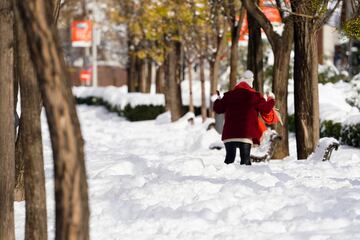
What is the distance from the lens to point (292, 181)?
1019cm

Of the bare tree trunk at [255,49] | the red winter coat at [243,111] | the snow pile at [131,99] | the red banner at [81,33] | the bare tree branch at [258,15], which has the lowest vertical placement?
the snow pile at [131,99]

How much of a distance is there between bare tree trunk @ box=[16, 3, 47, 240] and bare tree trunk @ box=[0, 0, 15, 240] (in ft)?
1.52

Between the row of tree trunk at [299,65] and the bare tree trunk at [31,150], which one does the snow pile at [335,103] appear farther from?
the bare tree trunk at [31,150]

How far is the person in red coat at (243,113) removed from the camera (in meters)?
12.4

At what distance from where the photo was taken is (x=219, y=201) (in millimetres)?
9000

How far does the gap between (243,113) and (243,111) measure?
27mm

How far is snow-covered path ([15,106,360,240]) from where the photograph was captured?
26.3ft

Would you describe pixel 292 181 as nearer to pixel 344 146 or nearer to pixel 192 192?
pixel 192 192

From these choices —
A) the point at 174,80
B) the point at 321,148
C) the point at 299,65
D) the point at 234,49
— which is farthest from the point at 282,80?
the point at 174,80

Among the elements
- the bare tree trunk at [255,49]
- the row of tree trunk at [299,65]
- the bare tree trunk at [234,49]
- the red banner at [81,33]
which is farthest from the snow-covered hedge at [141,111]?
the row of tree trunk at [299,65]

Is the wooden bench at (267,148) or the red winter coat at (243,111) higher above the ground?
the red winter coat at (243,111)

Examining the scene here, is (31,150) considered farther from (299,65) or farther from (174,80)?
(174,80)

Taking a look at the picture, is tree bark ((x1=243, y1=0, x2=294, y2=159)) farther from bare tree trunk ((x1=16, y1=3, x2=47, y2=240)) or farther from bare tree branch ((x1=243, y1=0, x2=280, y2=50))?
bare tree trunk ((x1=16, y1=3, x2=47, y2=240))

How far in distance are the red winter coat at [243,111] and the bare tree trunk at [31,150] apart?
16.2 ft
